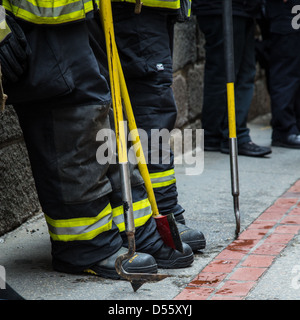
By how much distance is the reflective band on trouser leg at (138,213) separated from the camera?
2930 millimetres

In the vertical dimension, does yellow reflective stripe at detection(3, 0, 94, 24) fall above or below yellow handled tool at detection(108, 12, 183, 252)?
above

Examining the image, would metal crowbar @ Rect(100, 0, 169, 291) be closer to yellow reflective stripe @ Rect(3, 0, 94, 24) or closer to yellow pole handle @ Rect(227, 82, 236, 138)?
yellow reflective stripe @ Rect(3, 0, 94, 24)

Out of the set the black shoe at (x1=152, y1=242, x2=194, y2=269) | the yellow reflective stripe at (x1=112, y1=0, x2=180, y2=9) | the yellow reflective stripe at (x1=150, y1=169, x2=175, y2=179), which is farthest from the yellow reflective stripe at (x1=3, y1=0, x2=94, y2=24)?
the black shoe at (x1=152, y1=242, x2=194, y2=269)

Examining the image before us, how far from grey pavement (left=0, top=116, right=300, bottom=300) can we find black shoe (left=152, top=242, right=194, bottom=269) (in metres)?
0.04

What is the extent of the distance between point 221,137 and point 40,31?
10.4ft

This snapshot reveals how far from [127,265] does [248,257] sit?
63 centimetres

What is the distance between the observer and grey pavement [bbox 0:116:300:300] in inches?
107

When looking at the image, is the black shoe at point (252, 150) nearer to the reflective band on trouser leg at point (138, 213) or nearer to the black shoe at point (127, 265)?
the reflective band on trouser leg at point (138, 213)

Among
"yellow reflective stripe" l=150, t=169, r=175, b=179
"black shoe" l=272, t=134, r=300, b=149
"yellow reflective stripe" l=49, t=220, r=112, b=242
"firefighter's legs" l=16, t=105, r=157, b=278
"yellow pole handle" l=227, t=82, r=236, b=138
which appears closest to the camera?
"firefighter's legs" l=16, t=105, r=157, b=278

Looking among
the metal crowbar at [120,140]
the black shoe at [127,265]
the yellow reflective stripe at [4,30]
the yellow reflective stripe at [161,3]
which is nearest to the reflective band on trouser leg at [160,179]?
the black shoe at [127,265]

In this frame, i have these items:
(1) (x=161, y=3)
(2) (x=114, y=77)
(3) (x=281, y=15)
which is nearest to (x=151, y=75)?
(1) (x=161, y=3)

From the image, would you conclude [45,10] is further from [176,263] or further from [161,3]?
[176,263]

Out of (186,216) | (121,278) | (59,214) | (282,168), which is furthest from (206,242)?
(282,168)
